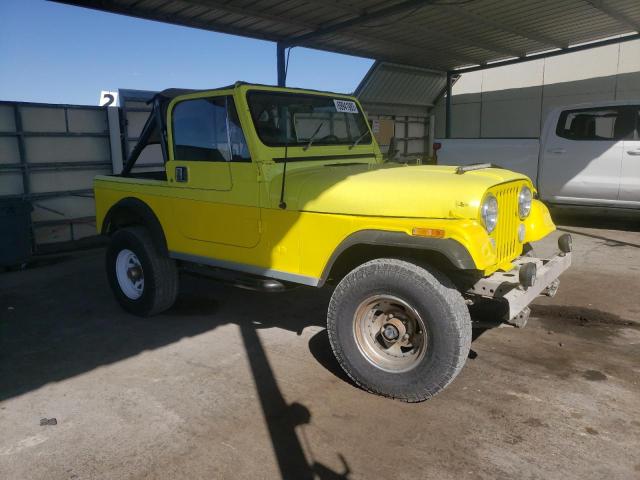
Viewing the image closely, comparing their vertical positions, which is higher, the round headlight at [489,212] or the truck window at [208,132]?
the truck window at [208,132]

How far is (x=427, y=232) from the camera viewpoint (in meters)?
3.08

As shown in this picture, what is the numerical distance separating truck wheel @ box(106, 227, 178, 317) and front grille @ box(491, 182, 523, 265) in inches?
117

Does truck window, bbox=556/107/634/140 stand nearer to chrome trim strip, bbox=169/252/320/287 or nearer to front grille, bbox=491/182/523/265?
front grille, bbox=491/182/523/265

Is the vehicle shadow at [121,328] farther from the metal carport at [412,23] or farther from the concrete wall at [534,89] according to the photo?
the concrete wall at [534,89]

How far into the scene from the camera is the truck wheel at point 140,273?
15.6ft

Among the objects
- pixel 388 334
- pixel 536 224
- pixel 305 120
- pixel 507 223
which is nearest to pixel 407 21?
pixel 305 120

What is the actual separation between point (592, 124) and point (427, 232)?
23.1 feet

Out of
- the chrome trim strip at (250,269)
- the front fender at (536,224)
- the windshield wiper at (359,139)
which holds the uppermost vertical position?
the windshield wiper at (359,139)

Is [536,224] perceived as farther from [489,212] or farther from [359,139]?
[359,139]

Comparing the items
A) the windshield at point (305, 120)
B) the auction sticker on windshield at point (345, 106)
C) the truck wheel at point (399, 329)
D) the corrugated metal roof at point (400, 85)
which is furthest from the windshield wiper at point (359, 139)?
the corrugated metal roof at point (400, 85)

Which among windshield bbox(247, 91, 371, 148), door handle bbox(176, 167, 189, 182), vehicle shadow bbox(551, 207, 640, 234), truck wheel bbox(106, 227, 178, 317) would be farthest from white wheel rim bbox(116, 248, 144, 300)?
vehicle shadow bbox(551, 207, 640, 234)

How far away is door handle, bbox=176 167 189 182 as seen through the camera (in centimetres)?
431

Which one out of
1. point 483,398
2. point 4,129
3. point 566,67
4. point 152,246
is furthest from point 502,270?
point 566,67

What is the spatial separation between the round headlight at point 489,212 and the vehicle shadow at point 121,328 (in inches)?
62.6
